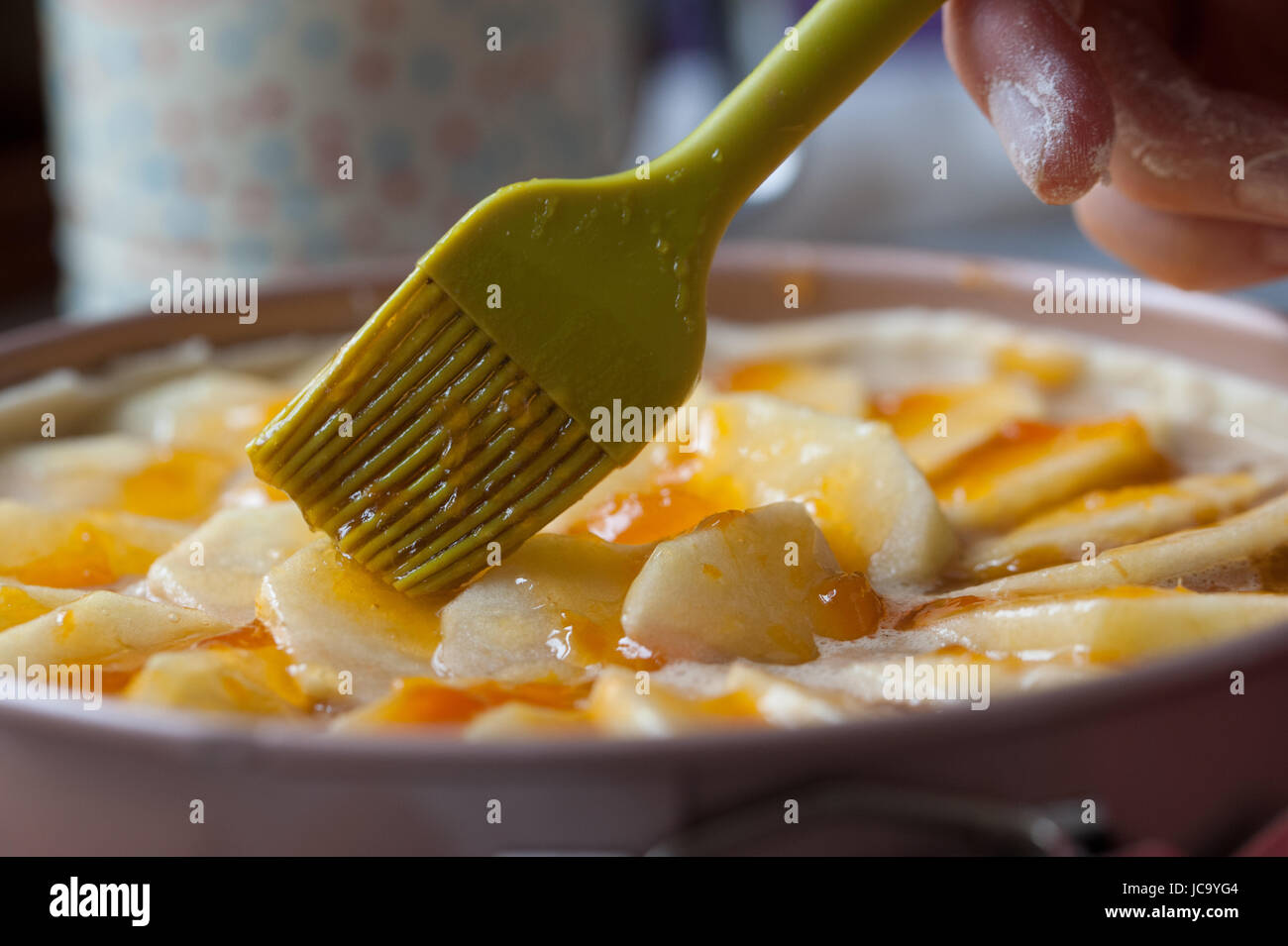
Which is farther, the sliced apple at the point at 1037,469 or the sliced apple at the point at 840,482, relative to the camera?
the sliced apple at the point at 1037,469

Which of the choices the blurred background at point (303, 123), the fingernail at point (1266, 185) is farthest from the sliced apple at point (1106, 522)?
the blurred background at point (303, 123)

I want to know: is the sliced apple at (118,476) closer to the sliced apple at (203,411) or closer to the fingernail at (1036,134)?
the sliced apple at (203,411)

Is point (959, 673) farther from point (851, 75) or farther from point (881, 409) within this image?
point (881, 409)

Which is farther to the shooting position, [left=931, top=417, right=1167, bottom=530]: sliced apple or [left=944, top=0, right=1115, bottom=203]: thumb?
[left=931, top=417, right=1167, bottom=530]: sliced apple

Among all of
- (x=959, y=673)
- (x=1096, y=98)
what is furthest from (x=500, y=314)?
(x=1096, y=98)

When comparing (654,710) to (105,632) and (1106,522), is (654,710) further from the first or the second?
(1106,522)

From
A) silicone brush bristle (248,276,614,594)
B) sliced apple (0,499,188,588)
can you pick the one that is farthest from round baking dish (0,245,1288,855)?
sliced apple (0,499,188,588)

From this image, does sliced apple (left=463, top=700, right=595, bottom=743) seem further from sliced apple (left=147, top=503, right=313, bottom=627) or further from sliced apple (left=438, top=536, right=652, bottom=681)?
sliced apple (left=147, top=503, right=313, bottom=627)

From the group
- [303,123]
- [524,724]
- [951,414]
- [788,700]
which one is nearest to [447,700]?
[524,724]
